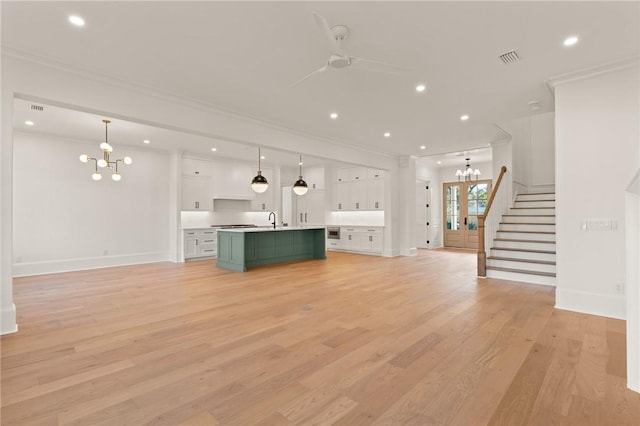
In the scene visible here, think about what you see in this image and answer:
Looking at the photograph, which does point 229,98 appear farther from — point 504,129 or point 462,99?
point 504,129

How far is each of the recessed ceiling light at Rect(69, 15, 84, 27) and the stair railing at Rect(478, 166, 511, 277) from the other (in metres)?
6.59

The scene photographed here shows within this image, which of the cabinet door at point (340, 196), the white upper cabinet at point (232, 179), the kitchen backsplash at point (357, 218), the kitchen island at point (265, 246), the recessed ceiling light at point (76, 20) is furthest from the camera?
the cabinet door at point (340, 196)

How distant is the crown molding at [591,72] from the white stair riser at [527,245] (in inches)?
119

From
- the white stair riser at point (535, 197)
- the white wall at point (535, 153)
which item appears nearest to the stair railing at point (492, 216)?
the white stair riser at point (535, 197)

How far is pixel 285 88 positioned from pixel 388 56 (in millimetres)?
1554

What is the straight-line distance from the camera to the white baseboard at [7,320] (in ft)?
10.4

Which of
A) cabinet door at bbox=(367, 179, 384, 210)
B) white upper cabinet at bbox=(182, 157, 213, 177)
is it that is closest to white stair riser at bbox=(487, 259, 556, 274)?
cabinet door at bbox=(367, 179, 384, 210)

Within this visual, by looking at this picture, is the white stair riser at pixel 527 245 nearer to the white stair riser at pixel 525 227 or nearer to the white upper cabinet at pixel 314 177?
the white stair riser at pixel 525 227

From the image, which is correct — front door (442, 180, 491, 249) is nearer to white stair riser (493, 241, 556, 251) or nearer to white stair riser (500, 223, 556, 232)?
white stair riser (500, 223, 556, 232)

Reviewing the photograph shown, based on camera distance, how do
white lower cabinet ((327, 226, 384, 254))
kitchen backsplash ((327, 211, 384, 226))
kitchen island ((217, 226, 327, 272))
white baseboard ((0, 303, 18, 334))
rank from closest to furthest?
white baseboard ((0, 303, 18, 334)) → kitchen island ((217, 226, 327, 272)) → white lower cabinet ((327, 226, 384, 254)) → kitchen backsplash ((327, 211, 384, 226))

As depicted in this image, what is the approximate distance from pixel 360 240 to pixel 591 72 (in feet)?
23.3

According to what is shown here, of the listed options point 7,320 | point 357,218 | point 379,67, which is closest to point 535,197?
point 357,218

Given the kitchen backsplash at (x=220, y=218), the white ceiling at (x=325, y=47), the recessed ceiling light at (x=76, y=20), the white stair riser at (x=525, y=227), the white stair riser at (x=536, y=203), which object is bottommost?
the white stair riser at (x=525, y=227)

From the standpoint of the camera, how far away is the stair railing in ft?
19.6
